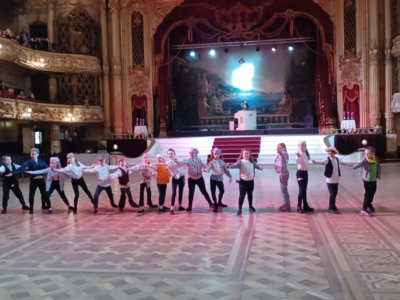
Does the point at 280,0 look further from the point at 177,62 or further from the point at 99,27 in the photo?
the point at 99,27

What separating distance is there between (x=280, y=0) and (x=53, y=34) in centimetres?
1324

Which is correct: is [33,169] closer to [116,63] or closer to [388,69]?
[116,63]

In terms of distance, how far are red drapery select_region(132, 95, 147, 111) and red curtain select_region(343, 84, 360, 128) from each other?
11.3m

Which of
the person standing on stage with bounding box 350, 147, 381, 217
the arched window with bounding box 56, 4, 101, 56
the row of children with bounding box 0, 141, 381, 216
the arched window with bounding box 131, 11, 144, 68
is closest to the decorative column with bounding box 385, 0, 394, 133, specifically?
the row of children with bounding box 0, 141, 381, 216

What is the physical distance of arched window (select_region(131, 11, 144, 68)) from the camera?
21.6 m

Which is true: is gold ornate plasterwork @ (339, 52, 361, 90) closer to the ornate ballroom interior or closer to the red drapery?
the ornate ballroom interior

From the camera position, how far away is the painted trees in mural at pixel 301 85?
22.8 m

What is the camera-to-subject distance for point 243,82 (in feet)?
78.4

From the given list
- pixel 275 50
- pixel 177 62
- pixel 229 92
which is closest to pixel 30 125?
pixel 177 62

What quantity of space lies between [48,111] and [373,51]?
1709 cm

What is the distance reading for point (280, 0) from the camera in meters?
21.5

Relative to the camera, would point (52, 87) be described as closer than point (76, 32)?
Yes

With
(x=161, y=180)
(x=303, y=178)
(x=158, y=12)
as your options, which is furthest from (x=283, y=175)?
(x=158, y=12)

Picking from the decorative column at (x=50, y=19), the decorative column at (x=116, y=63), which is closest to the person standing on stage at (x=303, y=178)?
the decorative column at (x=116, y=63)
